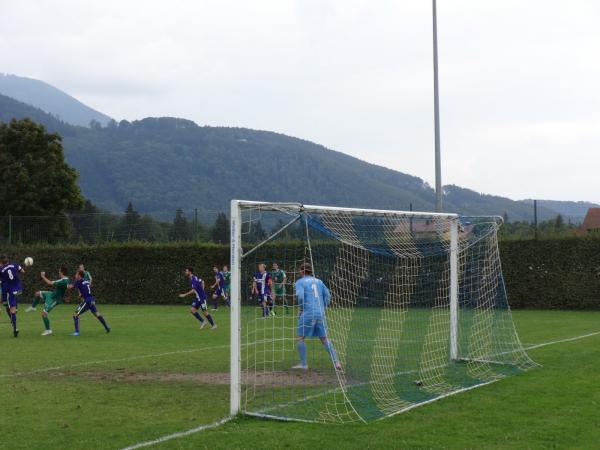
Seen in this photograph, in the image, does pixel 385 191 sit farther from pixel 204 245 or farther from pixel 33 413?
pixel 33 413

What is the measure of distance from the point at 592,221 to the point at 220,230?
1674cm

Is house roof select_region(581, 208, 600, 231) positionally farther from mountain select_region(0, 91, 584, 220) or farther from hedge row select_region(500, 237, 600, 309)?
mountain select_region(0, 91, 584, 220)

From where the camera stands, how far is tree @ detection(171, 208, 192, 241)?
3809cm

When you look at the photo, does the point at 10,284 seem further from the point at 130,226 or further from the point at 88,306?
the point at 130,226

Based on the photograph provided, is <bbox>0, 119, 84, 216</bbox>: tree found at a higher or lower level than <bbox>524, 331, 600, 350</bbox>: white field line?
higher

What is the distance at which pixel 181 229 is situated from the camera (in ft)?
127

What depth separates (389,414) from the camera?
32.3 feet

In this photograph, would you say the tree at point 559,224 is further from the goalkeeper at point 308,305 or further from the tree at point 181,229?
the goalkeeper at point 308,305

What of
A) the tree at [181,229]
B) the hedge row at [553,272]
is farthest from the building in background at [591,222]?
the tree at [181,229]

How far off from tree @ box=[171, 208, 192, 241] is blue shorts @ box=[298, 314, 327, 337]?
82.6ft

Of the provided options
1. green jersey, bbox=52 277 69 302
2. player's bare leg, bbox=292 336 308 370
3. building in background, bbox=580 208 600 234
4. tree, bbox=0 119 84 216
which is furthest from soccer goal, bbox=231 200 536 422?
tree, bbox=0 119 84 216

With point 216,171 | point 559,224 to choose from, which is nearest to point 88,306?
point 559,224

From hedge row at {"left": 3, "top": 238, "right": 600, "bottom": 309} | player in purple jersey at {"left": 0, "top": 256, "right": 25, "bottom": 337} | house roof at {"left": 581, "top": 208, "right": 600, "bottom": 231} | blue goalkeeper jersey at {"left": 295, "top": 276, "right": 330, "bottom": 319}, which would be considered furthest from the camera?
house roof at {"left": 581, "top": 208, "right": 600, "bottom": 231}

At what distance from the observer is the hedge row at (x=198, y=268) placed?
29781 mm
